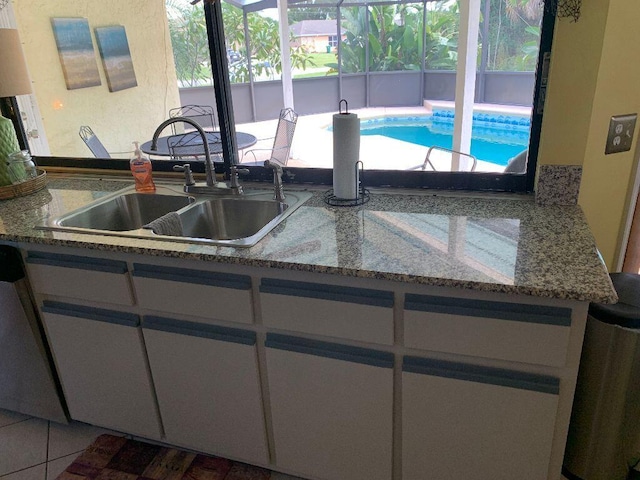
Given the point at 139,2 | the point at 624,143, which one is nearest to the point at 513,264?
the point at 624,143

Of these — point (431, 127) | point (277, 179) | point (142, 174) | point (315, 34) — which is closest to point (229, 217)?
point (277, 179)

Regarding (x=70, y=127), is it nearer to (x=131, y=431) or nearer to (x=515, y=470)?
(x=131, y=431)

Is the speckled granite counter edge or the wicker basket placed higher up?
the wicker basket

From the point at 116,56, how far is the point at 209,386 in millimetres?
4084

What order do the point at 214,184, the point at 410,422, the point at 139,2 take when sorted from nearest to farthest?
the point at 410,422
the point at 214,184
the point at 139,2

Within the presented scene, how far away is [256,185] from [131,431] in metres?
1.10

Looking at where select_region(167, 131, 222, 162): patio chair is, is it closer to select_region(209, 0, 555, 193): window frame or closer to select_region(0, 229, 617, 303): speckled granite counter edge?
select_region(209, 0, 555, 193): window frame

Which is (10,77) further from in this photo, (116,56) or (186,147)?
(116,56)

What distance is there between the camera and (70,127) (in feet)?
13.6

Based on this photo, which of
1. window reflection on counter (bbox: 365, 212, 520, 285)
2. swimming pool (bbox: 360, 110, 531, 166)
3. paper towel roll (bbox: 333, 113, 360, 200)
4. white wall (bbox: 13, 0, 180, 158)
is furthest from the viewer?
swimming pool (bbox: 360, 110, 531, 166)

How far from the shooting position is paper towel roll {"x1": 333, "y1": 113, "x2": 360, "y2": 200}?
158cm

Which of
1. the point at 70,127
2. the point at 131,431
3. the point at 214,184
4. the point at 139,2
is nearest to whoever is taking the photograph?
the point at 131,431

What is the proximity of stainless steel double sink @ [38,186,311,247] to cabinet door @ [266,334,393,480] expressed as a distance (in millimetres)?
512

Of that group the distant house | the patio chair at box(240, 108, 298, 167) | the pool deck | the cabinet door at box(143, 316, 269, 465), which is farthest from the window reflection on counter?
the distant house
